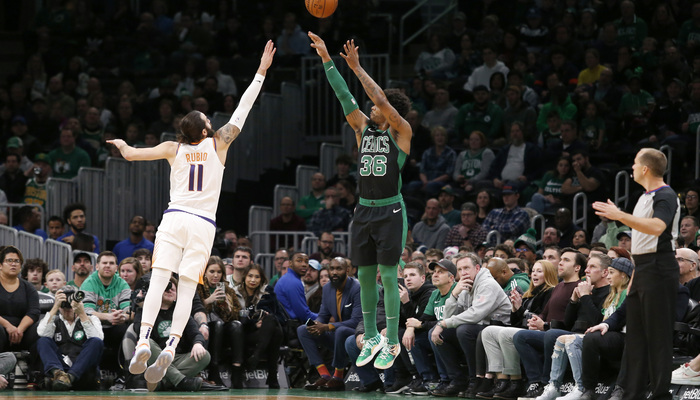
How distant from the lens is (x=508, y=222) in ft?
52.0

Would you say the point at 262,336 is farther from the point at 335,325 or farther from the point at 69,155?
the point at 69,155

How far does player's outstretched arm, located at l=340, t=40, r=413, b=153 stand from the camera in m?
9.72

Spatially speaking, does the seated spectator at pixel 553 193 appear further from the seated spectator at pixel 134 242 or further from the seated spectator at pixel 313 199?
the seated spectator at pixel 134 242

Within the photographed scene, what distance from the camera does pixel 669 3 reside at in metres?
19.4

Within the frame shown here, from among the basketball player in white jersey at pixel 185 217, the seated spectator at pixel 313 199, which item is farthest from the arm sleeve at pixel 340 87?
the seated spectator at pixel 313 199

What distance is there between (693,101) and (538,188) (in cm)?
267

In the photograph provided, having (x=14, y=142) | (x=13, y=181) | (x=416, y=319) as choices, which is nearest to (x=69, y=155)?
(x=13, y=181)

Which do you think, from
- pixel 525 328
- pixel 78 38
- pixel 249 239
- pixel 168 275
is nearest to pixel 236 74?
pixel 78 38

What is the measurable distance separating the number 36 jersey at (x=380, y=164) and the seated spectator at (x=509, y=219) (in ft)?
19.6

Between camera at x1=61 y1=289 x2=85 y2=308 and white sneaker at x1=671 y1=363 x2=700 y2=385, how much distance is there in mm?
6663

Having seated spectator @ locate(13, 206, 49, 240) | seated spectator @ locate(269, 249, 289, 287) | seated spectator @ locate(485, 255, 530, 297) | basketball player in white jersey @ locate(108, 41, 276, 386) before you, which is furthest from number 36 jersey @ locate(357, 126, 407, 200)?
seated spectator @ locate(13, 206, 49, 240)

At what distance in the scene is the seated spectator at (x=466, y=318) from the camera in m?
12.2

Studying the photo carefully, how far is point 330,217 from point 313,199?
102 centimetres

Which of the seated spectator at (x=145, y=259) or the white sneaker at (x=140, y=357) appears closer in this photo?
the white sneaker at (x=140, y=357)
